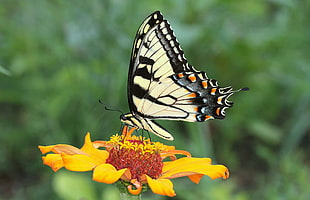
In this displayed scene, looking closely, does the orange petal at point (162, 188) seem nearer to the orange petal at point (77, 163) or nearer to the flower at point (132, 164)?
the flower at point (132, 164)

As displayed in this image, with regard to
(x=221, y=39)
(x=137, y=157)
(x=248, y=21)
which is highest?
(x=248, y=21)

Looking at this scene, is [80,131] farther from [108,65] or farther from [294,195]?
[294,195]

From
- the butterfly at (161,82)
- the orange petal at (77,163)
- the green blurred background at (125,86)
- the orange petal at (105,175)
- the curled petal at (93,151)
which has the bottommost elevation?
the orange petal at (105,175)

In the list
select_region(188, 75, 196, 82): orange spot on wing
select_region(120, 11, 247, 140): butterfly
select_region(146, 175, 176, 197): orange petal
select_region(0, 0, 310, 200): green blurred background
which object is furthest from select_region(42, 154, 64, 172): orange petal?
select_region(0, 0, 310, 200): green blurred background

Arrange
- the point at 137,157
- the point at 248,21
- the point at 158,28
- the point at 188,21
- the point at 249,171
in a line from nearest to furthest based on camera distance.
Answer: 1. the point at 137,157
2. the point at 158,28
3. the point at 188,21
4. the point at 249,171
5. the point at 248,21

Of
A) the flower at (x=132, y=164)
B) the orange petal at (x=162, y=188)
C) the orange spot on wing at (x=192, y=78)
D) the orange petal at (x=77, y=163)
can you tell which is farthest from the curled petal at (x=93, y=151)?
the orange spot on wing at (x=192, y=78)

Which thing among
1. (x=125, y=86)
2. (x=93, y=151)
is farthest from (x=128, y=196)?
(x=125, y=86)

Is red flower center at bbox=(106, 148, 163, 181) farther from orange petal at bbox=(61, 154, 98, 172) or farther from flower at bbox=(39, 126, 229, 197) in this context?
orange petal at bbox=(61, 154, 98, 172)

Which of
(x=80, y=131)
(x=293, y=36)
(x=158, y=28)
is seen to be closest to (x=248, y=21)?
(x=293, y=36)
